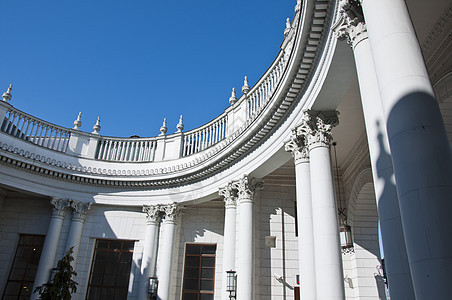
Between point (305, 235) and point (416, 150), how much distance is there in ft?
20.4

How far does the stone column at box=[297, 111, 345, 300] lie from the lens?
29.6 feet

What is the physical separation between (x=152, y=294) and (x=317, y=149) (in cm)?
1143

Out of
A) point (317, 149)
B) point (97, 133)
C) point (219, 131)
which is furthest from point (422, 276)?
point (97, 133)

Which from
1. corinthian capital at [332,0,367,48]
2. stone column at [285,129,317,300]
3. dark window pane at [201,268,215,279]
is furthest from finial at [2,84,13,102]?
corinthian capital at [332,0,367,48]

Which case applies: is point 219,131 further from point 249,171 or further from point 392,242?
point 392,242

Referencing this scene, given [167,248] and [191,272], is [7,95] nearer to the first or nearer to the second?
[167,248]

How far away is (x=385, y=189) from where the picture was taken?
6.21 m

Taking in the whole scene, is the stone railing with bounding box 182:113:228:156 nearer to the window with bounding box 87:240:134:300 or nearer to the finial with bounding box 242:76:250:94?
the finial with bounding box 242:76:250:94

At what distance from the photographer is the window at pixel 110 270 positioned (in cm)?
1862

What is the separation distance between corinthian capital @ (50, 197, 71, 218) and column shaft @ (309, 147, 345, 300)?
14.0 meters

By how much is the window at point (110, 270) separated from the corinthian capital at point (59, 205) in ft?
7.92

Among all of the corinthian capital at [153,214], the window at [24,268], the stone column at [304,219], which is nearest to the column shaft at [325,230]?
the stone column at [304,219]

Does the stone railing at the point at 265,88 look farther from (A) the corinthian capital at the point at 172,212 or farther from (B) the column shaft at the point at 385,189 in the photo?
(A) the corinthian capital at the point at 172,212

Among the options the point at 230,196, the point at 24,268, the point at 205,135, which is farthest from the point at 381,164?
the point at 24,268
